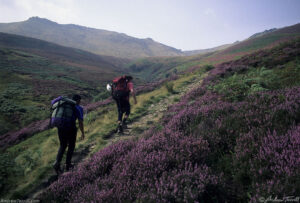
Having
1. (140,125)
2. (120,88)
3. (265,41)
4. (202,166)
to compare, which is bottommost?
(140,125)

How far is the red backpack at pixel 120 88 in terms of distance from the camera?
25.3ft

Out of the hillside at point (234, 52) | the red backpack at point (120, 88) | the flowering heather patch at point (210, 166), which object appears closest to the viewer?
the flowering heather patch at point (210, 166)

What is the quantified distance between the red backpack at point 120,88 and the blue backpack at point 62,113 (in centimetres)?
285

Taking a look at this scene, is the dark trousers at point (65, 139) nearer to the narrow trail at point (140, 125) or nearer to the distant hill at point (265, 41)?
the narrow trail at point (140, 125)

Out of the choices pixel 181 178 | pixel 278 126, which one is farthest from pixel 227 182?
pixel 278 126

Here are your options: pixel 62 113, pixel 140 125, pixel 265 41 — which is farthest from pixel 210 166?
pixel 265 41

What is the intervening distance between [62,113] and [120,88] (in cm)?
331

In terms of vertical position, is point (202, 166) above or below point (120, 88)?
below

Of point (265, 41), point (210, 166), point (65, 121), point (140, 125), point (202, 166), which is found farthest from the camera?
point (265, 41)

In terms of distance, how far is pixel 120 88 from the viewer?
774 cm

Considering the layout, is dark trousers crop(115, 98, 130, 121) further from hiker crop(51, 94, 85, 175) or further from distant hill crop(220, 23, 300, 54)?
distant hill crop(220, 23, 300, 54)

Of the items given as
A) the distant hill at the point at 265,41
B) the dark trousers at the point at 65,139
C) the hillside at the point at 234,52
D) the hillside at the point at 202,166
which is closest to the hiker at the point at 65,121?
the dark trousers at the point at 65,139

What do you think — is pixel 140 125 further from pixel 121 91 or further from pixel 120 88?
pixel 120 88

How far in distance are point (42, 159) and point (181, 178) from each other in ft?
21.3
